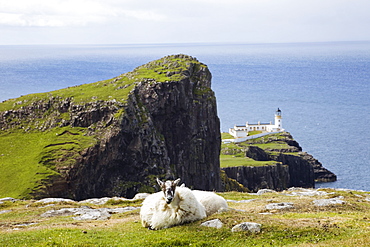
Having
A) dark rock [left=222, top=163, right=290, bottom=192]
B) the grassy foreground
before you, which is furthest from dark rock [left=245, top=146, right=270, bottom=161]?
the grassy foreground

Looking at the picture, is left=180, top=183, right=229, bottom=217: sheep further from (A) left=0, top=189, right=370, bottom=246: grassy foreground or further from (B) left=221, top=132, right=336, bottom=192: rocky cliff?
(B) left=221, top=132, right=336, bottom=192: rocky cliff

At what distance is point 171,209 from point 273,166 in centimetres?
12702

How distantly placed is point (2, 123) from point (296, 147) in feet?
399

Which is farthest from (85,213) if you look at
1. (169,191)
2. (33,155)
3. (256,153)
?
(256,153)

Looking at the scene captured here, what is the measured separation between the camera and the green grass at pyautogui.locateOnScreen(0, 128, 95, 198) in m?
73.3

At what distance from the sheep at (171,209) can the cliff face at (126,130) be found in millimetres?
50653

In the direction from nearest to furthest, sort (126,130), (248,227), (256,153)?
(248,227), (126,130), (256,153)

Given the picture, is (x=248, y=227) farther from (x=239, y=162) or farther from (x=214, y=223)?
(x=239, y=162)

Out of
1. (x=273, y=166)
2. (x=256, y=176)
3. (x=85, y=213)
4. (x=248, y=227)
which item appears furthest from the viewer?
(x=273, y=166)

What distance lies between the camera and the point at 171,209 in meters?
24.4

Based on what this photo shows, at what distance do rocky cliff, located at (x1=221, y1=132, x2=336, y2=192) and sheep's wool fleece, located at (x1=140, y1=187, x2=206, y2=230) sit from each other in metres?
114

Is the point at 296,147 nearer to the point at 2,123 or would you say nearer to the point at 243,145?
the point at 243,145

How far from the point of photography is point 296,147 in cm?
18375

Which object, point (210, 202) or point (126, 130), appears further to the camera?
point (126, 130)
